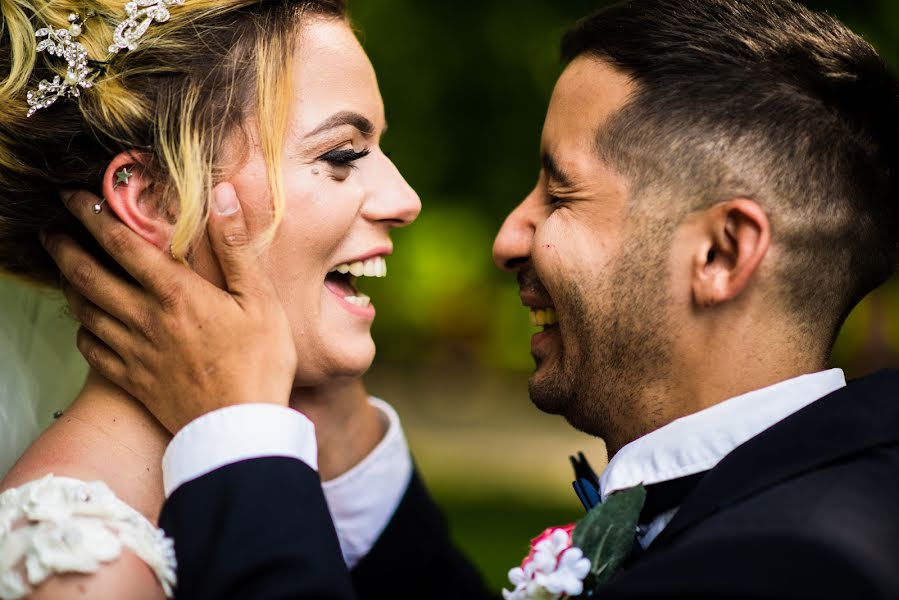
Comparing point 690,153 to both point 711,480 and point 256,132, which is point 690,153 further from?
point 256,132

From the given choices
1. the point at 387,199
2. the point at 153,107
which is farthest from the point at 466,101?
the point at 153,107

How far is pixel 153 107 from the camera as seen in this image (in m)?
3.00

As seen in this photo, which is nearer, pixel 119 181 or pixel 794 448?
pixel 794 448

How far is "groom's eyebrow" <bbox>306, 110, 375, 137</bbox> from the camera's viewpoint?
3.17 meters

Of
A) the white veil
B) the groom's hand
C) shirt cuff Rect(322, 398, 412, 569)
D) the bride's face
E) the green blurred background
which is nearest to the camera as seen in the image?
the groom's hand

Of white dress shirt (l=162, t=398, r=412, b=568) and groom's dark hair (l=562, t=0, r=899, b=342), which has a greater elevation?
groom's dark hair (l=562, t=0, r=899, b=342)

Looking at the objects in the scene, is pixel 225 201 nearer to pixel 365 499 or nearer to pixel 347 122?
pixel 347 122

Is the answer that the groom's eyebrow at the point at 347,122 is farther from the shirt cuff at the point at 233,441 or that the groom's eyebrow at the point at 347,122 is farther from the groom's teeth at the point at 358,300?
the shirt cuff at the point at 233,441

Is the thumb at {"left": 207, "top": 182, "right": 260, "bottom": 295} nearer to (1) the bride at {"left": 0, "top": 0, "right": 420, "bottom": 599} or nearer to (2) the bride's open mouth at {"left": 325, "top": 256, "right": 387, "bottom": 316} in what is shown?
(1) the bride at {"left": 0, "top": 0, "right": 420, "bottom": 599}

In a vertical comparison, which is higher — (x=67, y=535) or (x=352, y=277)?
(x=352, y=277)

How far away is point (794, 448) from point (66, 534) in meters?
1.85

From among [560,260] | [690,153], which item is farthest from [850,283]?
[560,260]

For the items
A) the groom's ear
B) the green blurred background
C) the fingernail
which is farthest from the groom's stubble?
the green blurred background

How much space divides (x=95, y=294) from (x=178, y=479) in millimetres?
676
